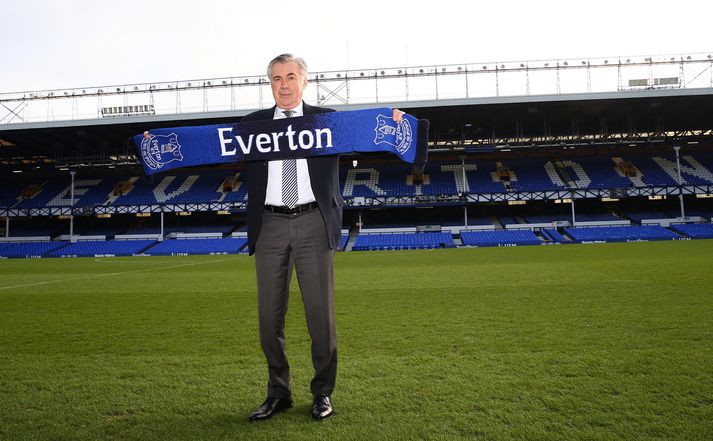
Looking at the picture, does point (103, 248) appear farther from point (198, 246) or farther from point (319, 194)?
point (319, 194)

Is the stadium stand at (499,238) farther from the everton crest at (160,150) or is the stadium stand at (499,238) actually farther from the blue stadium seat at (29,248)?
the blue stadium seat at (29,248)

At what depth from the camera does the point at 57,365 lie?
417 centimetres

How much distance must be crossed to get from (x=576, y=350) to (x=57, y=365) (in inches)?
184

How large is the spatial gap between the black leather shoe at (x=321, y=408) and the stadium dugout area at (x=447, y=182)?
30.6 meters

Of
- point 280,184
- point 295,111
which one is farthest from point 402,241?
point 280,184

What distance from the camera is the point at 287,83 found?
320cm

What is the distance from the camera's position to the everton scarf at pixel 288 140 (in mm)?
3260

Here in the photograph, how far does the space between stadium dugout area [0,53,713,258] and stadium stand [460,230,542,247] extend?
188 millimetres

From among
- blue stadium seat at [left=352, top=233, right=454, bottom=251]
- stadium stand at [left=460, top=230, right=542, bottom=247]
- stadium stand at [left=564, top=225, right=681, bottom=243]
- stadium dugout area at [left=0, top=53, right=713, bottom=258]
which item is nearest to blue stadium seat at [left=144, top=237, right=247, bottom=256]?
stadium dugout area at [left=0, top=53, right=713, bottom=258]

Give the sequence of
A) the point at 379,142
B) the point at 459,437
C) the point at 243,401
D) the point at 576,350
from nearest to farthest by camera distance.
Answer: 1. the point at 459,437
2. the point at 243,401
3. the point at 379,142
4. the point at 576,350

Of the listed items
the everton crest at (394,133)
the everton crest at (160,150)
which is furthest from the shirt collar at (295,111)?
the everton crest at (160,150)

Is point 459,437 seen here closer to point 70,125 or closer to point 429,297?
point 429,297

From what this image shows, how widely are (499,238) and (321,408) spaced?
33572 mm

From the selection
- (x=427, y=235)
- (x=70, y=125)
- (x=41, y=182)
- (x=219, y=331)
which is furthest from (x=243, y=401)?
(x=41, y=182)
